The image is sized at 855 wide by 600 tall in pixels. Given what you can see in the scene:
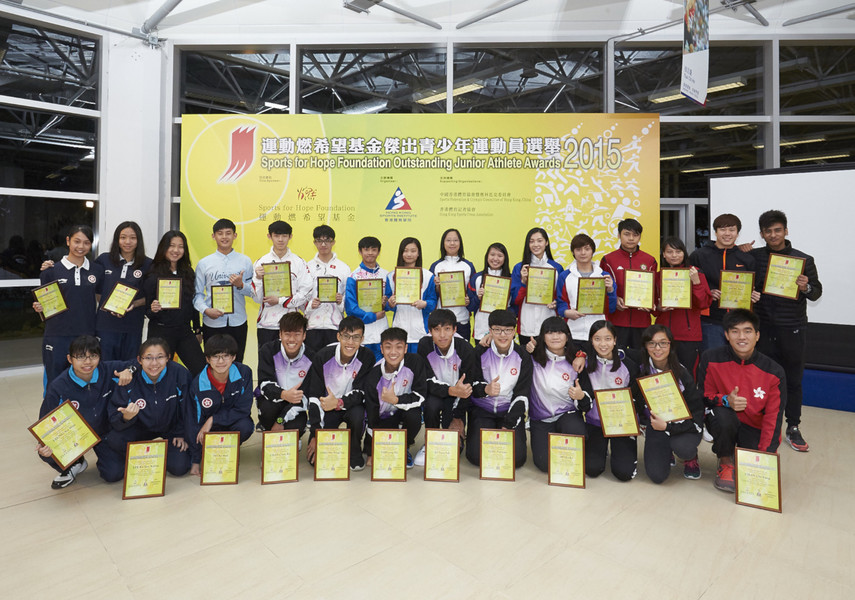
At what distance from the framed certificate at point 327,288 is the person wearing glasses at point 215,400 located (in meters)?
0.90

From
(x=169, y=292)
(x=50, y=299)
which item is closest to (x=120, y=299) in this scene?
(x=169, y=292)

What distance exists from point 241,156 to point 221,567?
444 centimetres

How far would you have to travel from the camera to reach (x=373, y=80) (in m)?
5.87

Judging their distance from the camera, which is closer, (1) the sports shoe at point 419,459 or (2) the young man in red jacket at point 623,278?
(1) the sports shoe at point 419,459

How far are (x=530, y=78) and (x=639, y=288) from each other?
11.7 feet

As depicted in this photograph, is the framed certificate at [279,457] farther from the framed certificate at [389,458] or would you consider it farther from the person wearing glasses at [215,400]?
the framed certificate at [389,458]

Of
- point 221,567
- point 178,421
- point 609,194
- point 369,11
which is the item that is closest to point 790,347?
point 609,194

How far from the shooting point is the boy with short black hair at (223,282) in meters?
3.58

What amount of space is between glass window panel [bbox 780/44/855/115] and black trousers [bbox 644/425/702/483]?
4953 millimetres

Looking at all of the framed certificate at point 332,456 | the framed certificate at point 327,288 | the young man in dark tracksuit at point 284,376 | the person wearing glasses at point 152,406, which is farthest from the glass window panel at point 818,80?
the person wearing glasses at point 152,406

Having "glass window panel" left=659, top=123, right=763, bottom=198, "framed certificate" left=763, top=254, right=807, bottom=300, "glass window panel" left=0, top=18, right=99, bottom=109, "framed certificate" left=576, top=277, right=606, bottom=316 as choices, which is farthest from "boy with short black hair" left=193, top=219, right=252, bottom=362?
"glass window panel" left=659, top=123, right=763, bottom=198

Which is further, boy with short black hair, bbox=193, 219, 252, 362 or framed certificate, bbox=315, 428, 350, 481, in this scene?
boy with short black hair, bbox=193, 219, 252, 362

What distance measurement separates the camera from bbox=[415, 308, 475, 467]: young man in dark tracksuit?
122 inches

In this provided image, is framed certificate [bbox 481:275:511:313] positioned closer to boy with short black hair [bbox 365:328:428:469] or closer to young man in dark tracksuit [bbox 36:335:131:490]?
boy with short black hair [bbox 365:328:428:469]
